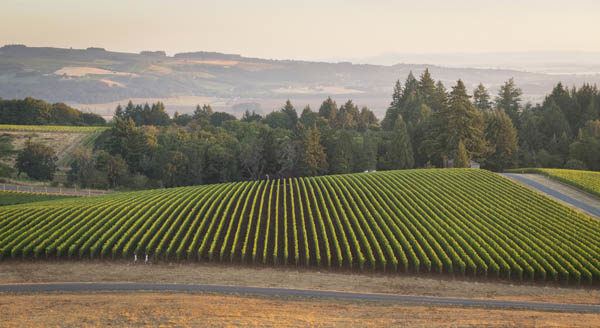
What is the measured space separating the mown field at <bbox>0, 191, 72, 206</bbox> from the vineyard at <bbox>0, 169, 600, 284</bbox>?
1537 centimetres

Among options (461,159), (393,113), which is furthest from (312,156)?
(393,113)

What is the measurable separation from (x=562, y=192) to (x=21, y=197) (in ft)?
193

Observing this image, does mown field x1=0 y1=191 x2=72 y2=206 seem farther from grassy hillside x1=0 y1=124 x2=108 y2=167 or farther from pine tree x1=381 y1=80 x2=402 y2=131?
pine tree x1=381 y1=80 x2=402 y2=131

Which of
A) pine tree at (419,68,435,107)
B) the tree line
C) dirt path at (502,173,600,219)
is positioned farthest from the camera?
pine tree at (419,68,435,107)

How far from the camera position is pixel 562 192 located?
169ft

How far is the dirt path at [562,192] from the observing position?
4619cm

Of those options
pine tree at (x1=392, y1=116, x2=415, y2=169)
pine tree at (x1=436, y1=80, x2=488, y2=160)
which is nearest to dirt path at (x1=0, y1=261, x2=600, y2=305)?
pine tree at (x1=436, y1=80, x2=488, y2=160)

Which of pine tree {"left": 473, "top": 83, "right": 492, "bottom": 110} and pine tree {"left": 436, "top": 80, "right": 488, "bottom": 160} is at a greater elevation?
pine tree {"left": 473, "top": 83, "right": 492, "bottom": 110}

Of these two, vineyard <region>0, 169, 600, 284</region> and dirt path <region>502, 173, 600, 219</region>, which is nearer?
vineyard <region>0, 169, 600, 284</region>

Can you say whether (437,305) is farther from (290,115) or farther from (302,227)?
(290,115)

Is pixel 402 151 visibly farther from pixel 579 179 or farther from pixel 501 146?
pixel 579 179

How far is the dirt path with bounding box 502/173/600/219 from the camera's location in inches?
1818

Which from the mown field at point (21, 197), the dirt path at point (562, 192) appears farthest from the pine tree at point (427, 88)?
the mown field at point (21, 197)

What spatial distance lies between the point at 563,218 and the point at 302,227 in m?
21.5
